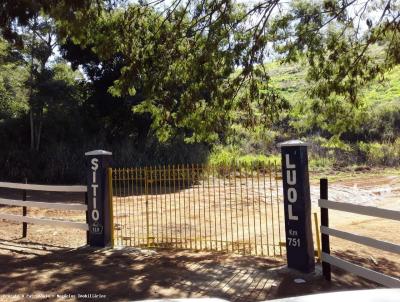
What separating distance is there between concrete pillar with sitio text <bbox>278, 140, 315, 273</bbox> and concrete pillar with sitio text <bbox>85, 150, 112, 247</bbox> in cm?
343

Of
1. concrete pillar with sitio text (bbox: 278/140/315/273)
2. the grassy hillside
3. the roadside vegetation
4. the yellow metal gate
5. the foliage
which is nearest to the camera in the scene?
concrete pillar with sitio text (bbox: 278/140/315/273)

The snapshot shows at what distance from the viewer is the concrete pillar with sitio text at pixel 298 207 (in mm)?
7219

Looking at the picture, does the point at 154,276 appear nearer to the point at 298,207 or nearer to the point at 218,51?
the point at 298,207

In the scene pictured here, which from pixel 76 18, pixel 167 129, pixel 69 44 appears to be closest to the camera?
pixel 76 18

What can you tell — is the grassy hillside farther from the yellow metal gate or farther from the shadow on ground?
the shadow on ground

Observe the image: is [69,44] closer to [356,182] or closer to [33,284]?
[356,182]

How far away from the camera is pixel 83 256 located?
8625mm

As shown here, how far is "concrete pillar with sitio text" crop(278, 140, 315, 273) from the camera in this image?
722 cm

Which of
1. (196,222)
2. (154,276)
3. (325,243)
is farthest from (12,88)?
(325,243)

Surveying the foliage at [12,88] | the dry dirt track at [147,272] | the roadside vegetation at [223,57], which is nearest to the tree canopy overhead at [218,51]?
the roadside vegetation at [223,57]

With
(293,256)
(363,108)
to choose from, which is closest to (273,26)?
(363,108)

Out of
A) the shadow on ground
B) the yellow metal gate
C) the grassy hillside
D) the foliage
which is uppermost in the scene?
the foliage

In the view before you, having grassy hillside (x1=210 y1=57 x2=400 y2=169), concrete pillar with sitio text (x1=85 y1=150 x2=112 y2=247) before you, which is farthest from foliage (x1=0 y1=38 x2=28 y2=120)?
concrete pillar with sitio text (x1=85 y1=150 x2=112 y2=247)

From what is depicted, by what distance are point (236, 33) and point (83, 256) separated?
596cm
